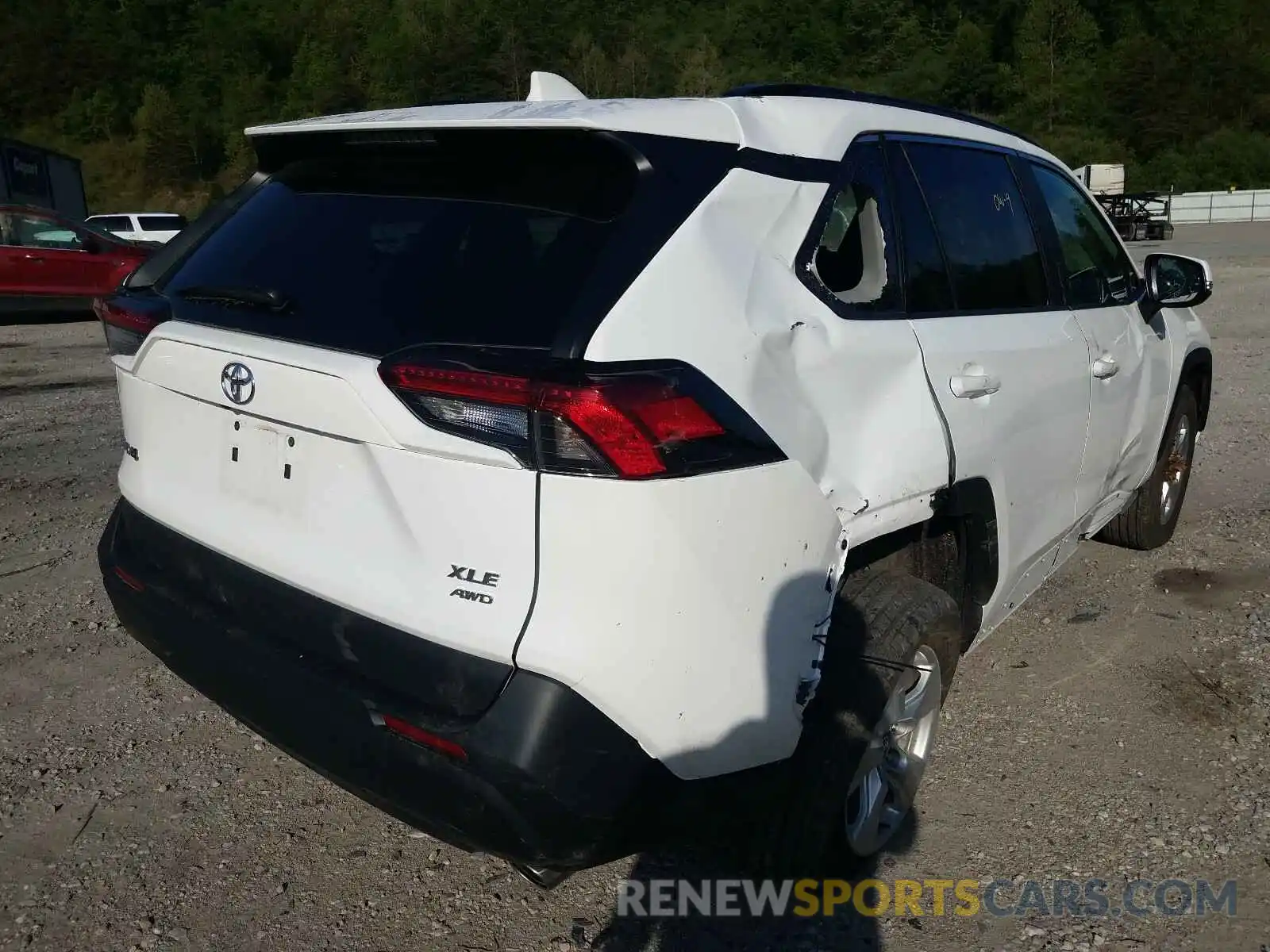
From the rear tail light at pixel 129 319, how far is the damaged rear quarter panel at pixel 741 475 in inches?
51.1

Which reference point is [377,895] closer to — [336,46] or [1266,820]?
[1266,820]

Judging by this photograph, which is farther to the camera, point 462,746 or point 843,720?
point 843,720

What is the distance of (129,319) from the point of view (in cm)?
260

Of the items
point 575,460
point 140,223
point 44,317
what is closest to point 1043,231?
point 575,460

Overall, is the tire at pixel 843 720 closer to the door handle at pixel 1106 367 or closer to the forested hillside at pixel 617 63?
the door handle at pixel 1106 367

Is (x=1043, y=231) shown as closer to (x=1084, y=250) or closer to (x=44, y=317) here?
(x=1084, y=250)

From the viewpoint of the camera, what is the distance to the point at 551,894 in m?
2.62

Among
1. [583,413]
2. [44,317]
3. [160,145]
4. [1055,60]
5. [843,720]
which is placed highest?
[583,413]

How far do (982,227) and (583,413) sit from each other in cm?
179

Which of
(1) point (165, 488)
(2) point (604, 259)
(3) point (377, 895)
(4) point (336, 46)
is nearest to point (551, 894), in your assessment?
(3) point (377, 895)

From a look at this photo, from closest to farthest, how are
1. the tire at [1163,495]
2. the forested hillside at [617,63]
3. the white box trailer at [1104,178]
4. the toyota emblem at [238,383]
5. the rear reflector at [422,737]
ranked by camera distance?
1. the rear reflector at [422,737]
2. the toyota emblem at [238,383]
3. the tire at [1163,495]
4. the white box trailer at [1104,178]
5. the forested hillside at [617,63]

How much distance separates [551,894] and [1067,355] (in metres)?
2.18

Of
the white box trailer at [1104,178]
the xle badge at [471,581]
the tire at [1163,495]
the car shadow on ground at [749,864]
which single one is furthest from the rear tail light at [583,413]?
the white box trailer at [1104,178]

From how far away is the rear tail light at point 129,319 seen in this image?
2545 millimetres
